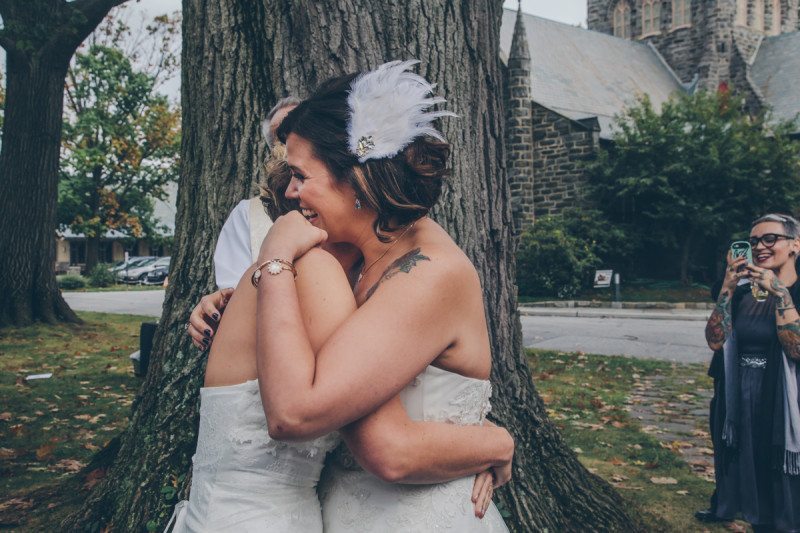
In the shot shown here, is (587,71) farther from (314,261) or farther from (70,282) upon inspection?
(314,261)

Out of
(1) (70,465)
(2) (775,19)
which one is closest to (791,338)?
(1) (70,465)

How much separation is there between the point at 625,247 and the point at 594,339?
13486 millimetres

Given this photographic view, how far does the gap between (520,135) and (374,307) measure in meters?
27.9

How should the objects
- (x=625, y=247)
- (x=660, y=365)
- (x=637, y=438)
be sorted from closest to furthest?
(x=637, y=438), (x=660, y=365), (x=625, y=247)

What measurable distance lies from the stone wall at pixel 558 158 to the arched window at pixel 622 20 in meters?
14.5

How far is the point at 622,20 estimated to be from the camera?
3966cm

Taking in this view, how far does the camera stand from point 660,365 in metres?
10.3

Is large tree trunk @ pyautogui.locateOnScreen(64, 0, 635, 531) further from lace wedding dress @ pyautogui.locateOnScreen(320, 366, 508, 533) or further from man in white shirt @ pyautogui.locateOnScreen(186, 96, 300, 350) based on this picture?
lace wedding dress @ pyautogui.locateOnScreen(320, 366, 508, 533)

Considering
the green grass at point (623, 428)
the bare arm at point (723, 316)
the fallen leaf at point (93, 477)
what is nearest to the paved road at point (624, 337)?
the green grass at point (623, 428)

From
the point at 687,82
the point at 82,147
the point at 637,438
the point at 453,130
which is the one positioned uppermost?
the point at 687,82

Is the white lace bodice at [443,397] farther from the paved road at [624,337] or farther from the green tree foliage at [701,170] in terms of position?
the green tree foliage at [701,170]

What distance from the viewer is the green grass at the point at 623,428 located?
477 centimetres

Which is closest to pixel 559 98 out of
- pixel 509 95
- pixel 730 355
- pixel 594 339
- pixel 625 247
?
pixel 509 95

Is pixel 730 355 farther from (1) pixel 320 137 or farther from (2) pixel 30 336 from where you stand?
(2) pixel 30 336
